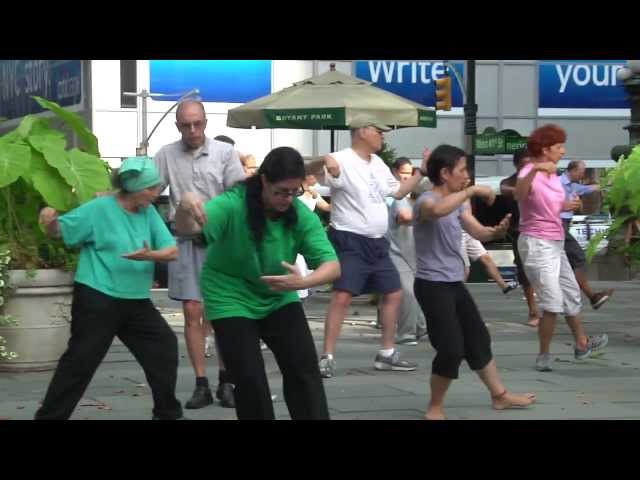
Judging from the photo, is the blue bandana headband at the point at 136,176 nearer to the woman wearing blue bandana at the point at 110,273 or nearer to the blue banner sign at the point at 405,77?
the woman wearing blue bandana at the point at 110,273

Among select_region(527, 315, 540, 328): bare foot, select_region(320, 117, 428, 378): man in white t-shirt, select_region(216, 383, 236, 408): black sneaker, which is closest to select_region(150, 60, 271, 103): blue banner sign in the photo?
select_region(527, 315, 540, 328): bare foot

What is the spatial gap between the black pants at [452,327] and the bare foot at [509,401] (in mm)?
313

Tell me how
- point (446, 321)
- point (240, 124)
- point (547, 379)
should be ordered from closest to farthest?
point (446, 321) < point (547, 379) < point (240, 124)

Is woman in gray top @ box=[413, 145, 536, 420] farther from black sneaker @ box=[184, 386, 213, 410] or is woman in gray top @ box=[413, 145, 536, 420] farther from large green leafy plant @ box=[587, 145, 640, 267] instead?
large green leafy plant @ box=[587, 145, 640, 267]

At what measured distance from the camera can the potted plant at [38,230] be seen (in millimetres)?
9078

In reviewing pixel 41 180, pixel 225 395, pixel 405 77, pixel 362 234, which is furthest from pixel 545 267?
pixel 405 77

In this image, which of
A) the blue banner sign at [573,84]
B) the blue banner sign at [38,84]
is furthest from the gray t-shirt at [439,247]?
the blue banner sign at [573,84]

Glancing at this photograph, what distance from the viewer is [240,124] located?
54.9 ft

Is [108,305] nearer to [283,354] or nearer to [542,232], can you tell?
[283,354]

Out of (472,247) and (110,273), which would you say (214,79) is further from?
(110,273)

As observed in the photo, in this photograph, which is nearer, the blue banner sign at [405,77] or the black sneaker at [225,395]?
the black sneaker at [225,395]

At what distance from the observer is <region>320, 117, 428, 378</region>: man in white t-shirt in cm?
940
